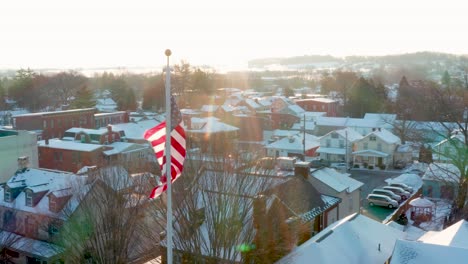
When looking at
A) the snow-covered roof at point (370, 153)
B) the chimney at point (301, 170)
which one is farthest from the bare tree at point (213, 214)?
the snow-covered roof at point (370, 153)

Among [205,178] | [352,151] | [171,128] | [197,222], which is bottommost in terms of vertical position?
[352,151]

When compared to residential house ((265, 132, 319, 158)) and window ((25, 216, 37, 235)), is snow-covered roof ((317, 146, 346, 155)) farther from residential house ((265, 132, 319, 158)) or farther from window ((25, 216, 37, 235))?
window ((25, 216, 37, 235))

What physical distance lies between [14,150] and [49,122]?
47.2ft

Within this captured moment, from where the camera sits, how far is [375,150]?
4509 cm

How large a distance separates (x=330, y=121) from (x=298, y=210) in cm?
4231

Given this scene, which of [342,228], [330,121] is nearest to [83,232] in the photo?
[342,228]

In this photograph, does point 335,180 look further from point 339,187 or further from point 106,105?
point 106,105

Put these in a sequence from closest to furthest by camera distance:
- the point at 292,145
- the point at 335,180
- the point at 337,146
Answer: the point at 335,180 < the point at 292,145 < the point at 337,146

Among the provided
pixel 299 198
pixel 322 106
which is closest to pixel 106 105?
pixel 322 106

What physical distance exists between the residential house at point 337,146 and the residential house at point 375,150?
689mm

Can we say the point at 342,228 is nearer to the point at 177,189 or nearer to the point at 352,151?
the point at 177,189

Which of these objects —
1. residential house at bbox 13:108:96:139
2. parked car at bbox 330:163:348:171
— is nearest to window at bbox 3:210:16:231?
residential house at bbox 13:108:96:139

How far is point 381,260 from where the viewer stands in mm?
15922

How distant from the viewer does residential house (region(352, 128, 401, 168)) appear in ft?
146
